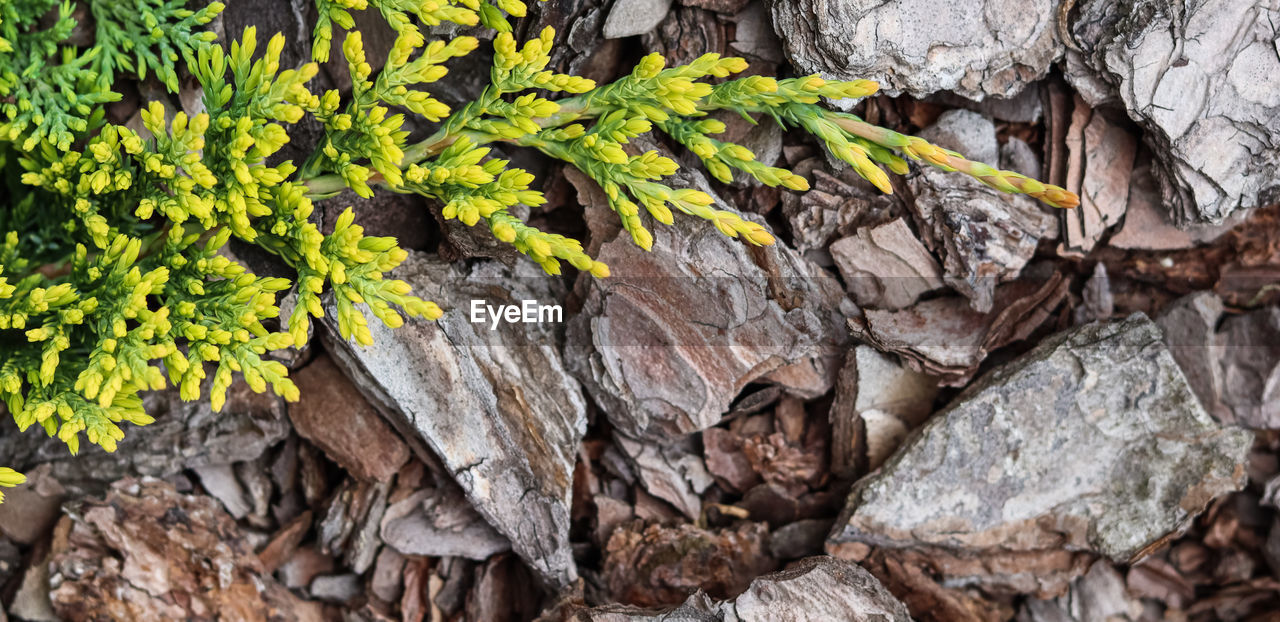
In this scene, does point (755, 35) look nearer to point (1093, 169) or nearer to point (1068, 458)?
point (1093, 169)

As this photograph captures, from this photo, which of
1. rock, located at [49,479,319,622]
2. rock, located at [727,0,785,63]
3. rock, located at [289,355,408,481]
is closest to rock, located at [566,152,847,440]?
rock, located at [727,0,785,63]

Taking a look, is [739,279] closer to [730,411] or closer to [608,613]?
[730,411]

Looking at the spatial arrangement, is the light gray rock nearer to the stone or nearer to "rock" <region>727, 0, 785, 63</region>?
"rock" <region>727, 0, 785, 63</region>

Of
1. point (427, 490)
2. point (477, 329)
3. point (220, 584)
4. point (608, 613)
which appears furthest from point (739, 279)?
point (220, 584)

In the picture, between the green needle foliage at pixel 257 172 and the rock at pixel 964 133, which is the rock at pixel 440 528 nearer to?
the green needle foliage at pixel 257 172

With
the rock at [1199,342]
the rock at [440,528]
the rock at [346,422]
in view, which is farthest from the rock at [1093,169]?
the rock at [346,422]

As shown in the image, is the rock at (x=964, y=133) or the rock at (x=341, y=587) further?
the rock at (x=341, y=587)
